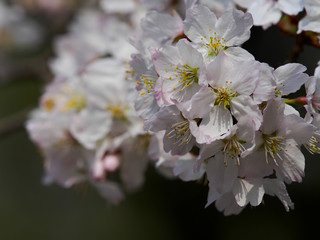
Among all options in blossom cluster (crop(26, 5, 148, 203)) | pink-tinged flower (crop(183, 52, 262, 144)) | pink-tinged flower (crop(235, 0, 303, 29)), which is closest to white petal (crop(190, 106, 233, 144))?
pink-tinged flower (crop(183, 52, 262, 144))

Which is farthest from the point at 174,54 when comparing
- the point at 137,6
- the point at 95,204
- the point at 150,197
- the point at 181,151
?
the point at 95,204

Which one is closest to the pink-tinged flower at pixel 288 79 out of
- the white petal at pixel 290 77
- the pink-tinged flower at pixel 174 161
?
the white petal at pixel 290 77

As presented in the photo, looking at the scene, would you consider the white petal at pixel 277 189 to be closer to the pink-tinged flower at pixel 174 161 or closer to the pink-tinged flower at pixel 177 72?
the pink-tinged flower at pixel 174 161

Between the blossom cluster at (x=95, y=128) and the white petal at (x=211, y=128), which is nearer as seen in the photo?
the white petal at (x=211, y=128)

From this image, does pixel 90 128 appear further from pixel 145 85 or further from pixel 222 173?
pixel 222 173

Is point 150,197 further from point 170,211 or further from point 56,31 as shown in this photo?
point 56,31

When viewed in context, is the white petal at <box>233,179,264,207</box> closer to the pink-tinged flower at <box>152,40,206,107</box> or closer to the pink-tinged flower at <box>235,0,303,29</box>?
the pink-tinged flower at <box>152,40,206,107</box>

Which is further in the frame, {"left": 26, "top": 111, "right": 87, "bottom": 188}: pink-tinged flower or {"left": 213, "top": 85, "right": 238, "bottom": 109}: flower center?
{"left": 26, "top": 111, "right": 87, "bottom": 188}: pink-tinged flower
